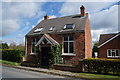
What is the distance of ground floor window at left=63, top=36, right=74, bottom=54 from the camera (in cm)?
1900

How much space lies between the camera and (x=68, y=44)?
1914 cm

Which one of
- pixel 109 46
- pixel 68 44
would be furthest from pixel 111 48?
pixel 68 44

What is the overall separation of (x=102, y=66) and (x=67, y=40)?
689cm

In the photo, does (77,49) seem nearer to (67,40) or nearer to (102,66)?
(67,40)

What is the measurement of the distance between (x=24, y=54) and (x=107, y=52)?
1630 centimetres

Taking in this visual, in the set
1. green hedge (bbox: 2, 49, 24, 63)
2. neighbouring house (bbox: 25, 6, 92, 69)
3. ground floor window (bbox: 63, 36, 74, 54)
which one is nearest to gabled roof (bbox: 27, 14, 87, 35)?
neighbouring house (bbox: 25, 6, 92, 69)

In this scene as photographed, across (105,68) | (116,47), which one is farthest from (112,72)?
(116,47)

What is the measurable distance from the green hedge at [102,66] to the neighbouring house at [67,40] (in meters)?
3.02

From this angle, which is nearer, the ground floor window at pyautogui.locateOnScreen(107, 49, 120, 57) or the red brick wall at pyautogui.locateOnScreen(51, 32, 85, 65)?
the red brick wall at pyautogui.locateOnScreen(51, 32, 85, 65)

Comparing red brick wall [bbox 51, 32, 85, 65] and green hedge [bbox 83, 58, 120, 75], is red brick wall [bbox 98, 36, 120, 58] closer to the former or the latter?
red brick wall [bbox 51, 32, 85, 65]

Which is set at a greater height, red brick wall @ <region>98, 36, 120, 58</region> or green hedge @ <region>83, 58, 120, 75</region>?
red brick wall @ <region>98, 36, 120, 58</region>

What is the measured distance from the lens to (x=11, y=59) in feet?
81.9

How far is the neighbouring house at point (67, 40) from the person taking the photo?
59.6 feet

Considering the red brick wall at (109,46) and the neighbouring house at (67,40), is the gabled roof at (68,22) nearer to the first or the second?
the neighbouring house at (67,40)
